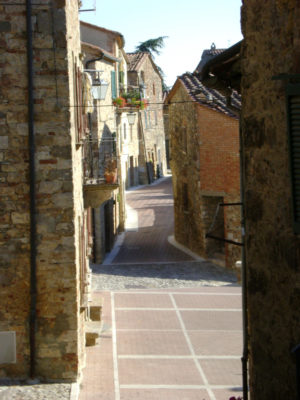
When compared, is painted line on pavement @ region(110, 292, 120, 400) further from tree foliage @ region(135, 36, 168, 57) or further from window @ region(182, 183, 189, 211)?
tree foliage @ region(135, 36, 168, 57)

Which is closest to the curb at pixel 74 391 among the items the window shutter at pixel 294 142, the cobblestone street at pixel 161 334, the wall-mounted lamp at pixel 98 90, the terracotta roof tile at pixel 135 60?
the cobblestone street at pixel 161 334

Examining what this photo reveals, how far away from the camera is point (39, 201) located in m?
11.2

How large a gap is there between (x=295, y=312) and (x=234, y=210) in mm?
16277

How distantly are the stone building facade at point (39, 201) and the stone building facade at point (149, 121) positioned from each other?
103 feet

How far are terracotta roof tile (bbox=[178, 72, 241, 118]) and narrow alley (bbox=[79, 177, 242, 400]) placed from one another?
17.0 ft

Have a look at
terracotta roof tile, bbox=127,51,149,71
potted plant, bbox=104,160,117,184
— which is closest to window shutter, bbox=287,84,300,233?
potted plant, bbox=104,160,117,184

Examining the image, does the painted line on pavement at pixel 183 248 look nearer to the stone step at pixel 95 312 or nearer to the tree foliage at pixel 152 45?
the stone step at pixel 95 312

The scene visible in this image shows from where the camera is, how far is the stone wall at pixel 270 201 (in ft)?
17.1

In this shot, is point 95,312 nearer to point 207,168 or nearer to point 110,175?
point 110,175

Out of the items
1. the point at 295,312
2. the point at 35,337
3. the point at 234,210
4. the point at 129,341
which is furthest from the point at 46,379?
the point at 234,210

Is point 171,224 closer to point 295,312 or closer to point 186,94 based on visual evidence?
point 186,94

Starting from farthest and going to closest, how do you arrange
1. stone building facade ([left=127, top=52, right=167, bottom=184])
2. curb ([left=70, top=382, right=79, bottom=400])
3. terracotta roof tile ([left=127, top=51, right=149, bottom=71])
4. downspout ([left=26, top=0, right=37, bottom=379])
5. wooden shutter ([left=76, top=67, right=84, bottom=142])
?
stone building facade ([left=127, top=52, right=167, bottom=184]), terracotta roof tile ([left=127, top=51, right=149, bottom=71]), wooden shutter ([left=76, top=67, right=84, bottom=142]), downspout ([left=26, top=0, right=37, bottom=379]), curb ([left=70, top=382, right=79, bottom=400])

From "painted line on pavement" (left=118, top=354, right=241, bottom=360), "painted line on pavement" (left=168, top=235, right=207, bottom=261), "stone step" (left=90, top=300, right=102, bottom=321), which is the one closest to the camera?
"painted line on pavement" (left=118, top=354, right=241, bottom=360)

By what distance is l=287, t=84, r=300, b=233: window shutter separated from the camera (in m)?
4.91
